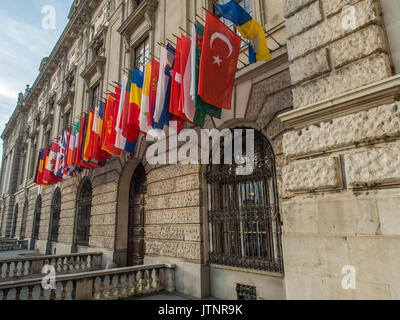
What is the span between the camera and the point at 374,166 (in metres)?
3.07

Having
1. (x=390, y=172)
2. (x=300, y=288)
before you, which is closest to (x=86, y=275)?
(x=300, y=288)

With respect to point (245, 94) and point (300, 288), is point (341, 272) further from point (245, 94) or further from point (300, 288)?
point (245, 94)

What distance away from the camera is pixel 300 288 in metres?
3.48

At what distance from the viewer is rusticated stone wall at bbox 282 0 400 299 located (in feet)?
9.61

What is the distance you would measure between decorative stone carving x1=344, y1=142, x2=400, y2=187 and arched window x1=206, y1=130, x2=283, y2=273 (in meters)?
2.69

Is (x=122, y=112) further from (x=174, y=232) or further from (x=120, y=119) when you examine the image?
(x=174, y=232)

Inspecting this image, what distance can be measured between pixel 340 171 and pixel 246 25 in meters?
3.95

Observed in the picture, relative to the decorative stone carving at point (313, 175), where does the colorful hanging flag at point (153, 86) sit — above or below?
above

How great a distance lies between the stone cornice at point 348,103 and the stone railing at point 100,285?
563 centimetres

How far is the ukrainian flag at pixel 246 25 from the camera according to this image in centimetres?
559

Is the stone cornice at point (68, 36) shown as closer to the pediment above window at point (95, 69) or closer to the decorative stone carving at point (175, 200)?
the pediment above window at point (95, 69)

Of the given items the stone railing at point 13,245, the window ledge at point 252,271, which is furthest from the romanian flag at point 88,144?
the stone railing at point 13,245

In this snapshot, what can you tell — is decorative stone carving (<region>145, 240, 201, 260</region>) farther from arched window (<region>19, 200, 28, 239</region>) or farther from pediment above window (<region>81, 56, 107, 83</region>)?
arched window (<region>19, 200, 28, 239</region>)
